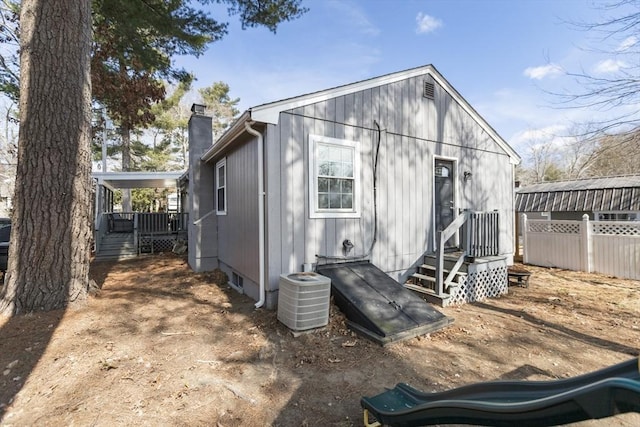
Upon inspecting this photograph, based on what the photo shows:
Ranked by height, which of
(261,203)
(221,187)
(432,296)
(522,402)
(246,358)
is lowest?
(246,358)

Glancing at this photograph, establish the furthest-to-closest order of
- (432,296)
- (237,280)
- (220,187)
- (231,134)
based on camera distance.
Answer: (220,187), (237,280), (432,296), (231,134)

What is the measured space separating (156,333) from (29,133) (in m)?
3.33

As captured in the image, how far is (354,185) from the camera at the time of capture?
5.73 metres

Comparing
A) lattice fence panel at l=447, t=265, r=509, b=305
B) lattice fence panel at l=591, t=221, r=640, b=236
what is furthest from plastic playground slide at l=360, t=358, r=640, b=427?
lattice fence panel at l=591, t=221, r=640, b=236

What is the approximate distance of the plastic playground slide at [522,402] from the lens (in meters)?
1.41

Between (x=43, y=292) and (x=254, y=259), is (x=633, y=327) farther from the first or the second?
(x=43, y=292)

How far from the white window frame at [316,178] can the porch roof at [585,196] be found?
38.2 ft

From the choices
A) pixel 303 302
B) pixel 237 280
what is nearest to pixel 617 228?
pixel 303 302

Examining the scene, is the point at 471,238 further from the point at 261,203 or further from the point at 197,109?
the point at 197,109

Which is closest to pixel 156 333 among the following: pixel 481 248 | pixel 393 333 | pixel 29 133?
pixel 393 333

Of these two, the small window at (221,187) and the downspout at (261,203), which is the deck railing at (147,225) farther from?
the downspout at (261,203)

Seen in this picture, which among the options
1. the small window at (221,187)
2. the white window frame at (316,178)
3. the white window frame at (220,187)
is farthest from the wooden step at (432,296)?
the small window at (221,187)

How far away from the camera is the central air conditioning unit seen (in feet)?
13.7

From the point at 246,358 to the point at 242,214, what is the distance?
3.09m
